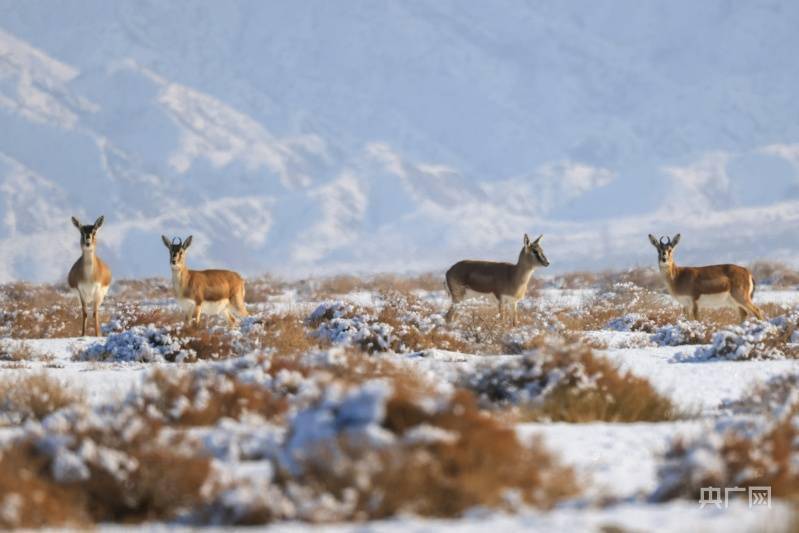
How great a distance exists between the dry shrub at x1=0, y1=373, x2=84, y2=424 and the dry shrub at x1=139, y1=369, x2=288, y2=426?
0.97 meters

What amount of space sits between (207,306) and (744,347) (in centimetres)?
914

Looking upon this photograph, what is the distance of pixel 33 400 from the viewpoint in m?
10.9

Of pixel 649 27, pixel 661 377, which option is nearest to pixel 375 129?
pixel 649 27

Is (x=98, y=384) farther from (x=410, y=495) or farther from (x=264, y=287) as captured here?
(x=264, y=287)

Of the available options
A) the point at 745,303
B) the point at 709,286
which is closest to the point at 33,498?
the point at 709,286

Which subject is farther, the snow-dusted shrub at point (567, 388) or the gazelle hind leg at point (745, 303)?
the gazelle hind leg at point (745, 303)

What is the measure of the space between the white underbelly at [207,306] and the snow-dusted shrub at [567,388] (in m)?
9.76

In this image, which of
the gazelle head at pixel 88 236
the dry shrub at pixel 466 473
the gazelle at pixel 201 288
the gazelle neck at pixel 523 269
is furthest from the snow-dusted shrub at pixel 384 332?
the dry shrub at pixel 466 473

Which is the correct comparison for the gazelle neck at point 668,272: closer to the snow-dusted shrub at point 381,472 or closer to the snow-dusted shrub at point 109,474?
the snow-dusted shrub at point 381,472

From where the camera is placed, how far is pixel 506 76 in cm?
13588

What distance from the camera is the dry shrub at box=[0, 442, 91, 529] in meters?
6.84

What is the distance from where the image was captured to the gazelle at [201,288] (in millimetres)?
20547

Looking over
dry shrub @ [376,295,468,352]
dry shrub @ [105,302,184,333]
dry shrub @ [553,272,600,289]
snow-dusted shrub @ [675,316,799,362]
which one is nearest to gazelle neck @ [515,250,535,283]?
dry shrub @ [376,295,468,352]

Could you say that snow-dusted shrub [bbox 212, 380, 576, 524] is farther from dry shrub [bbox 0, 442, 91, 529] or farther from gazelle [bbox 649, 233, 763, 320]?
gazelle [bbox 649, 233, 763, 320]
